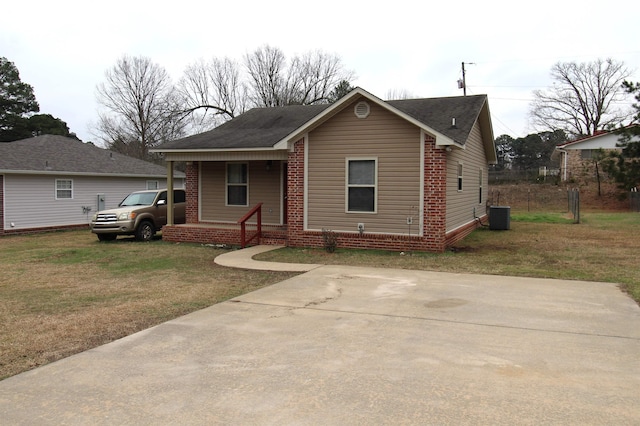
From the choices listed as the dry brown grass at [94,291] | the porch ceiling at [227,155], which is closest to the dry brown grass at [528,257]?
the dry brown grass at [94,291]

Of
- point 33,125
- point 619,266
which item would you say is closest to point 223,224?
point 619,266

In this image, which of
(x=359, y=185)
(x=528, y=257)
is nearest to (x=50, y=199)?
(x=359, y=185)

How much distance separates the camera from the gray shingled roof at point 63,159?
20.1 metres

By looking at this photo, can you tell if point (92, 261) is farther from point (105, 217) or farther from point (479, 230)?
point (479, 230)

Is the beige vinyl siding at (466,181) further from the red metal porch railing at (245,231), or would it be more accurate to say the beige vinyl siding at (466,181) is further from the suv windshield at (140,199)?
the suv windshield at (140,199)

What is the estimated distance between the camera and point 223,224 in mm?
16250

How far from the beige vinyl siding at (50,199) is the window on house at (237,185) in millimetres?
9340

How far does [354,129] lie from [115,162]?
16.7 meters

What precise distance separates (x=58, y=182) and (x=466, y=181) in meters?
16.8

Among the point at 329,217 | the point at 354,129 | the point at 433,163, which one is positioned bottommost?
the point at 329,217

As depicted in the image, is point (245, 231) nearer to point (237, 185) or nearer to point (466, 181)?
point (237, 185)

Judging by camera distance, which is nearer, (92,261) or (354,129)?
(92,261)

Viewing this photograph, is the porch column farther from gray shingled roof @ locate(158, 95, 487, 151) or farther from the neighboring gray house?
the neighboring gray house

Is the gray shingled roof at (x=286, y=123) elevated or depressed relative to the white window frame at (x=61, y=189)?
elevated
